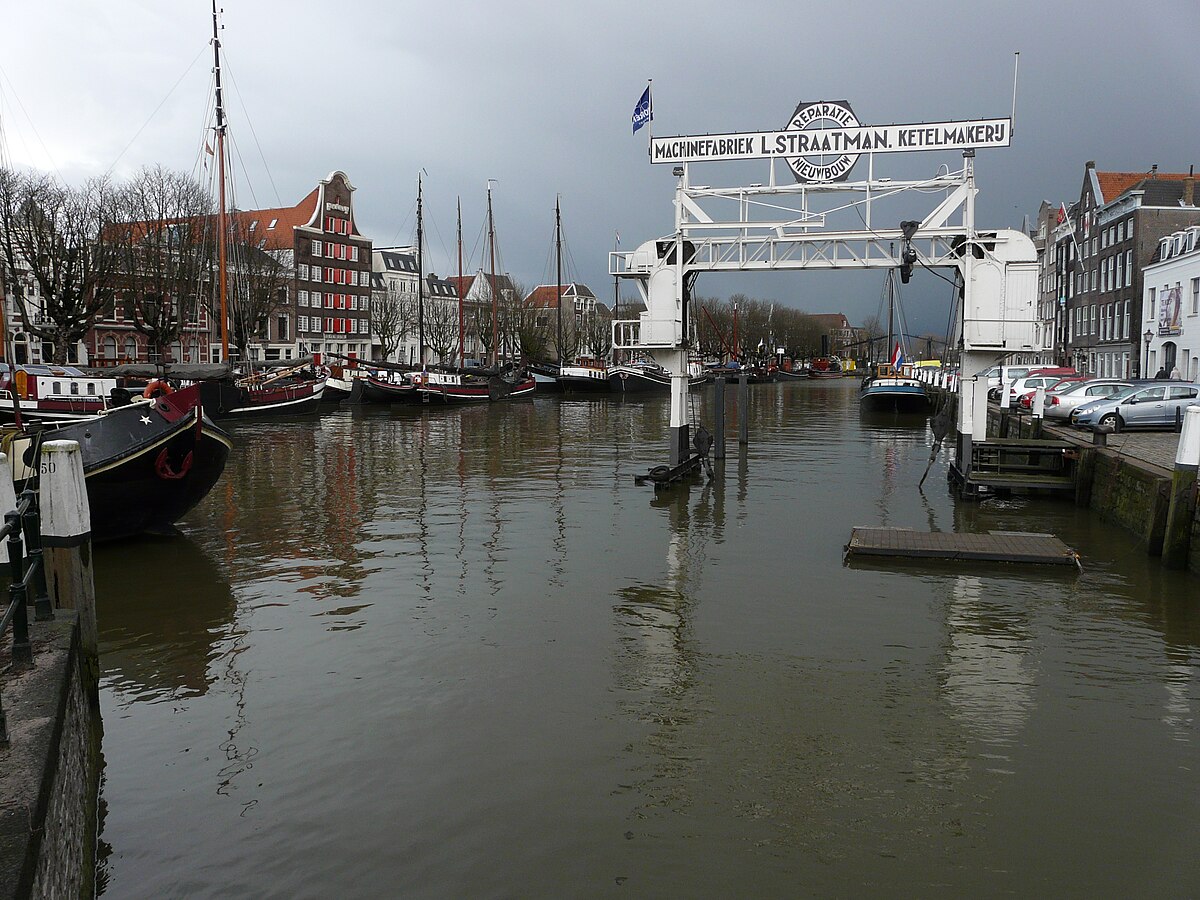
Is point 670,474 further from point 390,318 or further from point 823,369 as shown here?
point 823,369

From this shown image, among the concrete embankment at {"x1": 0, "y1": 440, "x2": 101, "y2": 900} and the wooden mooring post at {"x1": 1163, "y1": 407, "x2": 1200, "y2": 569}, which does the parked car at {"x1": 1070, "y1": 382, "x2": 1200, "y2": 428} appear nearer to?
the wooden mooring post at {"x1": 1163, "y1": 407, "x2": 1200, "y2": 569}

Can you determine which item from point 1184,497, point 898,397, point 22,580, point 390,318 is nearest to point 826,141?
point 1184,497

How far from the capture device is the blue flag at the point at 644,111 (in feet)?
61.6

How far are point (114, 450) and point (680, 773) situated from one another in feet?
33.0

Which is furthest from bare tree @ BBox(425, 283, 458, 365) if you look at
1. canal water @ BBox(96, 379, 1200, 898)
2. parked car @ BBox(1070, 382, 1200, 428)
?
canal water @ BBox(96, 379, 1200, 898)

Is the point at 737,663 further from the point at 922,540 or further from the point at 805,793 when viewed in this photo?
the point at 922,540

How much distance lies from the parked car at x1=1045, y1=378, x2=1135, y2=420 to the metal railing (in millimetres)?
28546

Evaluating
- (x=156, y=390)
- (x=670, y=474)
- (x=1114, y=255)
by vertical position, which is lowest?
(x=670, y=474)

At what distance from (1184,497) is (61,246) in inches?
1708

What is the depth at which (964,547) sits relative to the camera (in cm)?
1325

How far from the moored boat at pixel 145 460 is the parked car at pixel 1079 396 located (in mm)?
24404

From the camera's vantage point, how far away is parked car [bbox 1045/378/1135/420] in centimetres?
2931

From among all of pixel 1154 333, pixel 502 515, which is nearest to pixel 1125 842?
pixel 502 515

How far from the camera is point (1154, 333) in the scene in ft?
161
